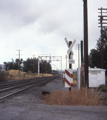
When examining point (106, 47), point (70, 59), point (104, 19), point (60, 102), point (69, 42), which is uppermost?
point (104, 19)

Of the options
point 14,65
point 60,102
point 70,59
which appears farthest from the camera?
point 14,65

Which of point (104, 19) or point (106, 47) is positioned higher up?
point (104, 19)

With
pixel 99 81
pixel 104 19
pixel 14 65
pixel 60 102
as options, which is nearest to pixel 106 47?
pixel 104 19

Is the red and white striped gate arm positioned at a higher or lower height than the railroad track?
higher

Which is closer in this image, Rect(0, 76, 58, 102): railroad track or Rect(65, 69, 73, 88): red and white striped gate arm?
Rect(65, 69, 73, 88): red and white striped gate arm

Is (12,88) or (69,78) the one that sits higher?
(69,78)

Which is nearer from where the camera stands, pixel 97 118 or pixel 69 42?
pixel 97 118

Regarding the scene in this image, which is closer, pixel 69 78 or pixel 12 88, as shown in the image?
pixel 69 78

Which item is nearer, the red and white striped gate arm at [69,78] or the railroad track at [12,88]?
the red and white striped gate arm at [69,78]

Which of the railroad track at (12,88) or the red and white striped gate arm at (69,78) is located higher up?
the red and white striped gate arm at (69,78)

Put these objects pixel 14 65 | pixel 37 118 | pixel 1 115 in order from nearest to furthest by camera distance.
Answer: pixel 37 118, pixel 1 115, pixel 14 65

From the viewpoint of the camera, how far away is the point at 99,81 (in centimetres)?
2475

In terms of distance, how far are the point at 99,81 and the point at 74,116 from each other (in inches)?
746

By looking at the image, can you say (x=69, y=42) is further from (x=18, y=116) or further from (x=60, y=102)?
(x=18, y=116)
